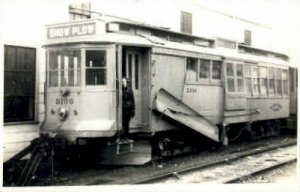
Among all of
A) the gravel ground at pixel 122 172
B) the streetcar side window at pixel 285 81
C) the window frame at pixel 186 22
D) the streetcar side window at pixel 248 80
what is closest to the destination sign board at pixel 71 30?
the gravel ground at pixel 122 172

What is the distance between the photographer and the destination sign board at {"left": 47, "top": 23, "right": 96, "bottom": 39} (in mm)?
9734

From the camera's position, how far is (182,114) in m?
11.4

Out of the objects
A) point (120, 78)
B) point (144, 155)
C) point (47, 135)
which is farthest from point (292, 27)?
point (47, 135)

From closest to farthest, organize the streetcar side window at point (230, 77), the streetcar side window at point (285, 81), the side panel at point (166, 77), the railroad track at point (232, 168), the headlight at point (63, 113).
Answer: the railroad track at point (232, 168)
the headlight at point (63, 113)
the side panel at point (166, 77)
the streetcar side window at point (230, 77)
the streetcar side window at point (285, 81)

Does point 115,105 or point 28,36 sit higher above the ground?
point 28,36

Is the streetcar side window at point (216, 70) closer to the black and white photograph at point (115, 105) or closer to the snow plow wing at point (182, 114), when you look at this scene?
the black and white photograph at point (115, 105)

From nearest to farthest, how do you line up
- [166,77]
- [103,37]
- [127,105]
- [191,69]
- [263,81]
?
[103,37] < [127,105] < [166,77] < [191,69] < [263,81]

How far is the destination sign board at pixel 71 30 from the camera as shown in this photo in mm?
9734

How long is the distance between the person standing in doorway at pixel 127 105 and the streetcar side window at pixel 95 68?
1.56 feet

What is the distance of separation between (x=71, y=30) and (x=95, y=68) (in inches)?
38.3

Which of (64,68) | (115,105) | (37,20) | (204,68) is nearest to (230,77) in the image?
(204,68)

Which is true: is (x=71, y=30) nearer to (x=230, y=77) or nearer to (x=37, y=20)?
(x=37, y=20)

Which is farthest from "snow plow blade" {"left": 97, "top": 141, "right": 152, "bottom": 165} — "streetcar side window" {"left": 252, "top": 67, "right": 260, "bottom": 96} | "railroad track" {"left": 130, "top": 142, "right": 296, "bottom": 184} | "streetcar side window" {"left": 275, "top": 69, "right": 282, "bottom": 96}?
"streetcar side window" {"left": 275, "top": 69, "right": 282, "bottom": 96}

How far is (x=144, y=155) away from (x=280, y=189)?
3.52m
